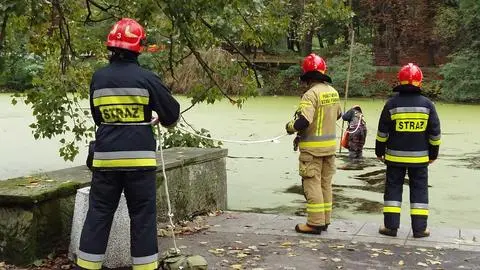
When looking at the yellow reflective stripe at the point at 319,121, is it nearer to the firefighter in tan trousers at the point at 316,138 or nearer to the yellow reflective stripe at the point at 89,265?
the firefighter in tan trousers at the point at 316,138

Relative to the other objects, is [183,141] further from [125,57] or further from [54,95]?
[125,57]

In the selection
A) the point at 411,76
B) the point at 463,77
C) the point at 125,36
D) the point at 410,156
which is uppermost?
the point at 125,36

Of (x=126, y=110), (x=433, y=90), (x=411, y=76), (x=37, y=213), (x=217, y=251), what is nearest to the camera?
(x=126, y=110)

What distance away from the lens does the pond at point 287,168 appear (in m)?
8.58

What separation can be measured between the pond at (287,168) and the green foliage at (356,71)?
9855mm

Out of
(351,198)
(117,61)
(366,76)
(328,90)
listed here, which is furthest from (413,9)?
(117,61)

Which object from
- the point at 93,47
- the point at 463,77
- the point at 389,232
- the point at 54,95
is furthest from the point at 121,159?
the point at 463,77

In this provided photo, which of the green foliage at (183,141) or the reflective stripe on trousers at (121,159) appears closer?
Answer: the reflective stripe on trousers at (121,159)

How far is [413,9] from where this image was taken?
33.0 m

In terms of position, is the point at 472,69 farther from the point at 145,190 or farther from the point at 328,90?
the point at 145,190

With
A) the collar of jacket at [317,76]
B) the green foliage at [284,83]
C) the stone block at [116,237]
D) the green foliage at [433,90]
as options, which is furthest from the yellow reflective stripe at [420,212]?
the green foliage at [284,83]

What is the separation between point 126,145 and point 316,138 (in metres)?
2.35

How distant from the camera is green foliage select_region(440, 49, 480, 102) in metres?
26.9

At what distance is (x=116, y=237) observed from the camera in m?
4.88
